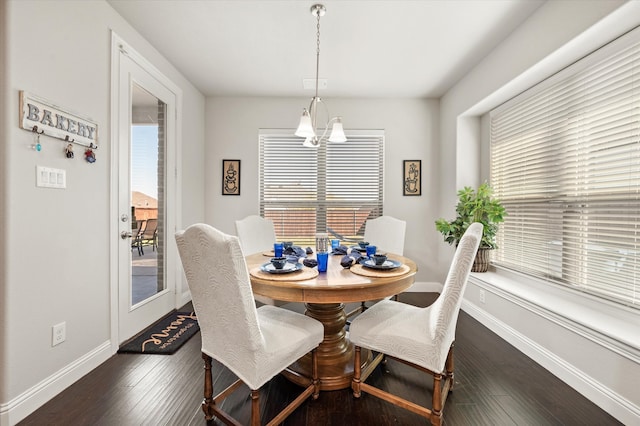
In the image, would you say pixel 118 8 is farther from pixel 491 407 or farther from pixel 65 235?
pixel 491 407

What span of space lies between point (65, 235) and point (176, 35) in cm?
193

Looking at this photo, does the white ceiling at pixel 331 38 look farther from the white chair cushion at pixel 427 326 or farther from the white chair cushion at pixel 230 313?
the white chair cushion at pixel 230 313

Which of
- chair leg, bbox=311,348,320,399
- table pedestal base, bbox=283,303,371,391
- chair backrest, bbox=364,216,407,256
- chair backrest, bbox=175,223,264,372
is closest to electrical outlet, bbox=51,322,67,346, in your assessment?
chair backrest, bbox=175,223,264,372

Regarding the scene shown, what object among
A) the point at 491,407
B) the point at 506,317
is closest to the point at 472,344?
the point at 506,317

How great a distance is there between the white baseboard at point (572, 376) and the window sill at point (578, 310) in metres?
0.26

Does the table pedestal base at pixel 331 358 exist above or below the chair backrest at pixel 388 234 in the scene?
below

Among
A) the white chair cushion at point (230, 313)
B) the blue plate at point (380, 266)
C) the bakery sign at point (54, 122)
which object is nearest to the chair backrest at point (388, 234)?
the blue plate at point (380, 266)

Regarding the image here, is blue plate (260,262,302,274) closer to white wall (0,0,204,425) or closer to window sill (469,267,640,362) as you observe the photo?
white wall (0,0,204,425)

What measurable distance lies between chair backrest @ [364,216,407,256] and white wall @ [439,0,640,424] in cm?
91

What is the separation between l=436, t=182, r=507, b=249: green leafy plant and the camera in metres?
2.67

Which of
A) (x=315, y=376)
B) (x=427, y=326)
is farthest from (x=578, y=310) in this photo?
(x=315, y=376)

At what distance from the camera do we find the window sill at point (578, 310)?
152 centimetres

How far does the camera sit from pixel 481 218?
2.79 metres

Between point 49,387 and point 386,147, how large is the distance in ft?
12.7
